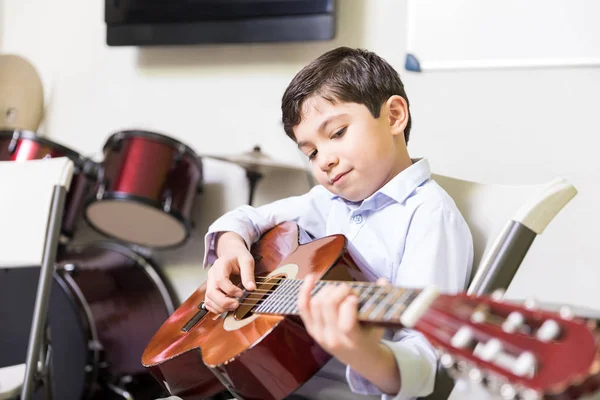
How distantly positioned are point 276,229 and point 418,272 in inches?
15.1

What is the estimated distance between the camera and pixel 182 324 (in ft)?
3.55

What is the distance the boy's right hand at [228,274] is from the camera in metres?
0.96

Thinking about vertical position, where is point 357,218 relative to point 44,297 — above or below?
above

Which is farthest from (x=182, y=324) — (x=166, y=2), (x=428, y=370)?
(x=166, y=2)

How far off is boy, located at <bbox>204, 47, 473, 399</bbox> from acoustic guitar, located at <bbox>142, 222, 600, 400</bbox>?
0.18 feet

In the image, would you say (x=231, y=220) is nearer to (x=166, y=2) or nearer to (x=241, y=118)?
(x=241, y=118)

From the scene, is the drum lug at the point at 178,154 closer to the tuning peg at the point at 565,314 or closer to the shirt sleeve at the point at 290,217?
the shirt sleeve at the point at 290,217

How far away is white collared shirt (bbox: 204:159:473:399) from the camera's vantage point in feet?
2.52

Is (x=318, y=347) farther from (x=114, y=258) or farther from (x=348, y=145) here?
(x=114, y=258)

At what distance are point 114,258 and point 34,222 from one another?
0.73 m

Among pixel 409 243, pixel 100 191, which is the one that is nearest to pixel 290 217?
pixel 409 243

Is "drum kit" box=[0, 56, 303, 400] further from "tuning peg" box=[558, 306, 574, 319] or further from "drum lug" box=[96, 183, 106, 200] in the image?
"tuning peg" box=[558, 306, 574, 319]

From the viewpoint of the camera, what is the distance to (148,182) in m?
1.92

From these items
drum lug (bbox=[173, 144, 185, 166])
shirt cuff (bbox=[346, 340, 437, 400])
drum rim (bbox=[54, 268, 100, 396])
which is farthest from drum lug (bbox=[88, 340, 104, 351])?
shirt cuff (bbox=[346, 340, 437, 400])
